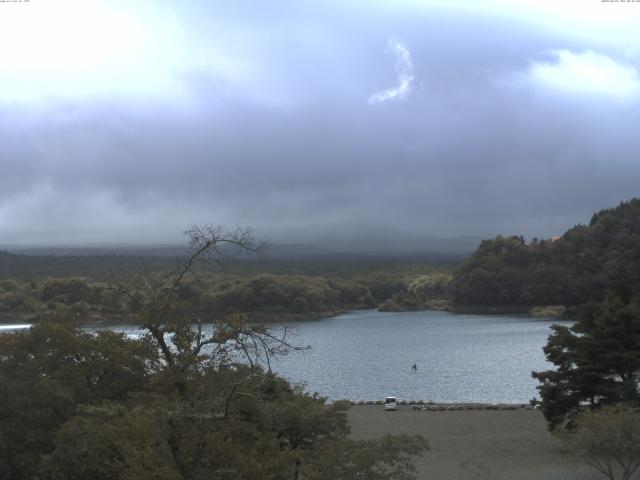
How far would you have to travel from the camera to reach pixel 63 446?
43.8 feet

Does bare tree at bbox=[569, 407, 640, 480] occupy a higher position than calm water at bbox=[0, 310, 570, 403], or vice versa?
bare tree at bbox=[569, 407, 640, 480]

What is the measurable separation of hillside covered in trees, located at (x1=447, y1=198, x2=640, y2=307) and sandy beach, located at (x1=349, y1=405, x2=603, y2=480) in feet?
256

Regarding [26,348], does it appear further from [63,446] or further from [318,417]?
[318,417]

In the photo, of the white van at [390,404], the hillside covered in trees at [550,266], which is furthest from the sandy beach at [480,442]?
the hillside covered in trees at [550,266]

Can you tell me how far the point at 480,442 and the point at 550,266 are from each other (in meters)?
98.5

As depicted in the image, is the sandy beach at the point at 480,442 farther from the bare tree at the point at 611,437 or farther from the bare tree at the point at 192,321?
the bare tree at the point at 192,321

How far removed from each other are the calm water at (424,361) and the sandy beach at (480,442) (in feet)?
21.4

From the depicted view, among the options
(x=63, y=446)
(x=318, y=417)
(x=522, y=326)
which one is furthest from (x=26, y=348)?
(x=522, y=326)

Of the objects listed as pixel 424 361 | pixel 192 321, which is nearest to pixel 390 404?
pixel 424 361

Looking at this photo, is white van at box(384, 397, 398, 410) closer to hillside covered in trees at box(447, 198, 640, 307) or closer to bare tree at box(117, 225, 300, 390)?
bare tree at box(117, 225, 300, 390)

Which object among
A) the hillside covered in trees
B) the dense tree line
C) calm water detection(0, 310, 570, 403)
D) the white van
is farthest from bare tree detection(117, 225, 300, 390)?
the hillside covered in trees

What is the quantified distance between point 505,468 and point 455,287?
110m

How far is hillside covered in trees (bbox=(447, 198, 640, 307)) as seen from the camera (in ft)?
381

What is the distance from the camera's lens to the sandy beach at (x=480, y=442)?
24.9m
